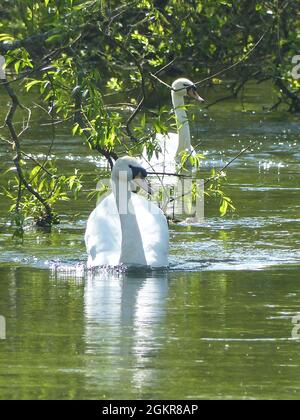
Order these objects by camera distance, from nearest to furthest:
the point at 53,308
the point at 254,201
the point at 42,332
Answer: the point at 42,332 → the point at 53,308 → the point at 254,201

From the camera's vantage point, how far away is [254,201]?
14.6 metres

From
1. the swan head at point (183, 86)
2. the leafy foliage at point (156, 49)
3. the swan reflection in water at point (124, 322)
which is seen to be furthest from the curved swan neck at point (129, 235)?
the swan head at point (183, 86)

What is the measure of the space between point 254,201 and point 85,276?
383 centimetres

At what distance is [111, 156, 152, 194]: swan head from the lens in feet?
38.7

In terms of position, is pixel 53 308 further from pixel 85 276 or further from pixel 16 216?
pixel 16 216

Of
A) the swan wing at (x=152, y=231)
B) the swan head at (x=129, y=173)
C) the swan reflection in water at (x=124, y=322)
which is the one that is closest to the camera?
the swan reflection in water at (x=124, y=322)

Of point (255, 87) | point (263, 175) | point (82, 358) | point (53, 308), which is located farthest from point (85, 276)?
point (255, 87)

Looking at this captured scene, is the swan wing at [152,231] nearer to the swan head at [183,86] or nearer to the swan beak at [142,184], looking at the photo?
the swan beak at [142,184]

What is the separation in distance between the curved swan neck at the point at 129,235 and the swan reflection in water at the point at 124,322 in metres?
0.12

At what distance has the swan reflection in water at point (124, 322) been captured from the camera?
794 centimetres

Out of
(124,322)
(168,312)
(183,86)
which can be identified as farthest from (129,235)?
(183,86)

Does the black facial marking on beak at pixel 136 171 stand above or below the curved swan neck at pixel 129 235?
above

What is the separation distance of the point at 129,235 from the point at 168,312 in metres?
1.77

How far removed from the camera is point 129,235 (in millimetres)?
11297
